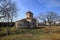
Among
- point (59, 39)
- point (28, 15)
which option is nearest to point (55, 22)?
point (28, 15)

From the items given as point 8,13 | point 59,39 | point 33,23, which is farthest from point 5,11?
point 33,23

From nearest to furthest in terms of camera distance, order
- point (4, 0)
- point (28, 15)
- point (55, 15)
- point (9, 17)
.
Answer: point (4, 0)
point (9, 17)
point (28, 15)
point (55, 15)

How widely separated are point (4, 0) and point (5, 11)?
3.00m

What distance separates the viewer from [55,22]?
100312 millimetres

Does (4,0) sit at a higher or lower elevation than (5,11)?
higher

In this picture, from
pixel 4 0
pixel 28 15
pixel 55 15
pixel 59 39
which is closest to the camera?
pixel 59 39

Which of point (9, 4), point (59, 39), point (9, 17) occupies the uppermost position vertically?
point (9, 4)

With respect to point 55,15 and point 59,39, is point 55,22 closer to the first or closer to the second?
point 55,15

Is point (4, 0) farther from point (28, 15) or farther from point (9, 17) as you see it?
point (28, 15)

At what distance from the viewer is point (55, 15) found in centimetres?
9731

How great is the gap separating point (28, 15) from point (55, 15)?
→ 107 ft

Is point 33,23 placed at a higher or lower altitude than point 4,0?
lower

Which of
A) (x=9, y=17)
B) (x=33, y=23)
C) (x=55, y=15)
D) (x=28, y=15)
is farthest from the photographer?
(x=55, y=15)

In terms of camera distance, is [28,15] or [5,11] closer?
[5,11]
